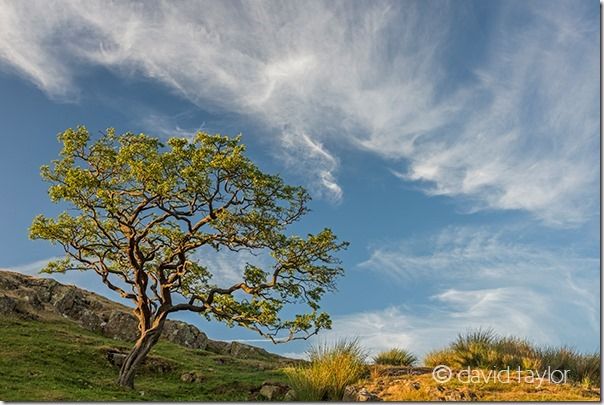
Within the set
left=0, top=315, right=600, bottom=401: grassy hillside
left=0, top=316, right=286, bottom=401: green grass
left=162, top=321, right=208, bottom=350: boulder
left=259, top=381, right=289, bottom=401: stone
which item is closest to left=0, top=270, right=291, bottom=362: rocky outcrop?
left=162, top=321, right=208, bottom=350: boulder

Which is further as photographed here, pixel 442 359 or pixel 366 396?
pixel 442 359

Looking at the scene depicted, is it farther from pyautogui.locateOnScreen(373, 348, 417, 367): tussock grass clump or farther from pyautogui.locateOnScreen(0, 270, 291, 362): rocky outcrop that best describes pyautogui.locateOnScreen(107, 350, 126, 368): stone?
pyautogui.locateOnScreen(373, 348, 417, 367): tussock grass clump

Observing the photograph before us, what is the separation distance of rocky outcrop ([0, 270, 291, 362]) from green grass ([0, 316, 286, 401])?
11.8ft

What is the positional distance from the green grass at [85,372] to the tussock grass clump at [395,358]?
4608 mm

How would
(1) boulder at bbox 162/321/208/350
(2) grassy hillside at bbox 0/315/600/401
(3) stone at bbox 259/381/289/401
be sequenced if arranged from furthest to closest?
(1) boulder at bbox 162/321/208/350 < (3) stone at bbox 259/381/289/401 < (2) grassy hillside at bbox 0/315/600/401

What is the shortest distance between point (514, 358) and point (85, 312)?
38.7 meters

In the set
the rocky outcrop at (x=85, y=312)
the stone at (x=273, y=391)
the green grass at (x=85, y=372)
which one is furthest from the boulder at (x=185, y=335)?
the stone at (x=273, y=391)

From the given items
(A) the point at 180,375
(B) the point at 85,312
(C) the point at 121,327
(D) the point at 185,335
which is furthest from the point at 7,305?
(A) the point at 180,375

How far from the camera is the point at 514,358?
17969mm

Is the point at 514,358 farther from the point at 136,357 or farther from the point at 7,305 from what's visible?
the point at 7,305

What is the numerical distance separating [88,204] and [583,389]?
19.9 meters

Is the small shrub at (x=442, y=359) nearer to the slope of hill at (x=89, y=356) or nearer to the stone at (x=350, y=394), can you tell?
the stone at (x=350, y=394)

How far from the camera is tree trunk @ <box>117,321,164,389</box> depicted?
77.0ft

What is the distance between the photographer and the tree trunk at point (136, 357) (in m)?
23.5
